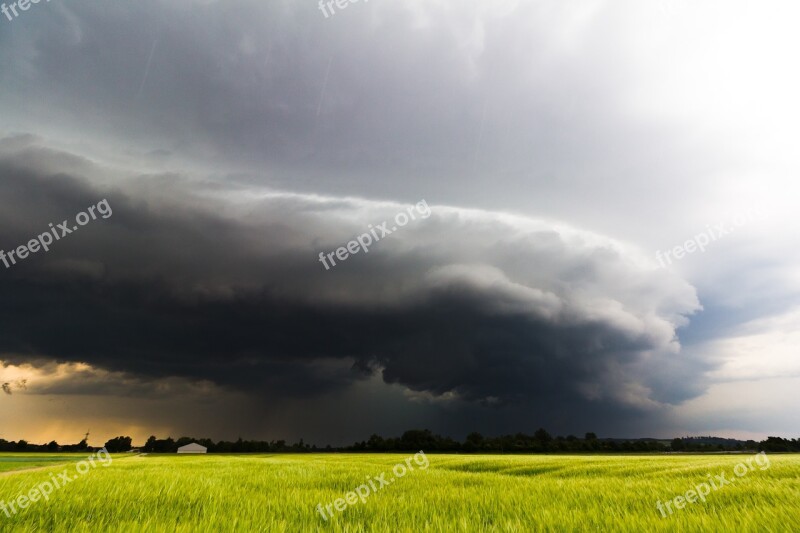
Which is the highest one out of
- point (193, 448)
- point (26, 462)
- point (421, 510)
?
point (421, 510)

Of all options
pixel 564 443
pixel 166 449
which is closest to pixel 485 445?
pixel 564 443

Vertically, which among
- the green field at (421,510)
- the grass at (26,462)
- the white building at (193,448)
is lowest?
the white building at (193,448)

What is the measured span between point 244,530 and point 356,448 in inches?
6094

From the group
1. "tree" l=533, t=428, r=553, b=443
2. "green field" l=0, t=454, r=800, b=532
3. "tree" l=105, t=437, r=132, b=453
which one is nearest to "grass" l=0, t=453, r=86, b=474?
"green field" l=0, t=454, r=800, b=532

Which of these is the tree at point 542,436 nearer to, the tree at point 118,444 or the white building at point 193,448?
the white building at point 193,448

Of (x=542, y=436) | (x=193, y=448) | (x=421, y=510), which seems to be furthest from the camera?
(x=193, y=448)

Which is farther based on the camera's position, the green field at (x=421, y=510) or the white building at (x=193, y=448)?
the white building at (x=193, y=448)

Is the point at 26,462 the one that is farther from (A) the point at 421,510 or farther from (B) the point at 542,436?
(B) the point at 542,436

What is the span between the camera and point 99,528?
15.3 ft

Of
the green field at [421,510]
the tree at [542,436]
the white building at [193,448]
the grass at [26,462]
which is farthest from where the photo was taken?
the white building at [193,448]

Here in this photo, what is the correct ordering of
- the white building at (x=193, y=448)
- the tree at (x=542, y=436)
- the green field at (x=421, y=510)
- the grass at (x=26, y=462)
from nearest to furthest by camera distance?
the green field at (x=421, y=510) < the grass at (x=26, y=462) < the tree at (x=542, y=436) < the white building at (x=193, y=448)

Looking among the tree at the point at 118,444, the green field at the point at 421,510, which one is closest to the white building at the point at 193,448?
the tree at the point at 118,444

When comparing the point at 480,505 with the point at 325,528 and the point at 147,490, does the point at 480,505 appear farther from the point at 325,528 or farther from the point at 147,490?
the point at 147,490

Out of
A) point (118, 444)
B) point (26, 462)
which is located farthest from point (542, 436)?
point (118, 444)
